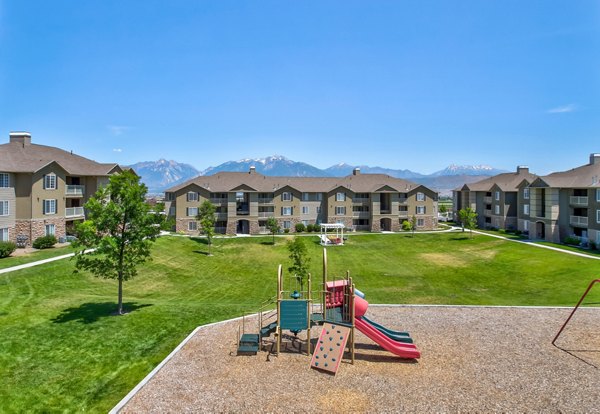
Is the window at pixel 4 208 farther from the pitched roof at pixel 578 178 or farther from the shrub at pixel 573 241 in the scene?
the pitched roof at pixel 578 178

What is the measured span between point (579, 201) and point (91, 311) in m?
58.2

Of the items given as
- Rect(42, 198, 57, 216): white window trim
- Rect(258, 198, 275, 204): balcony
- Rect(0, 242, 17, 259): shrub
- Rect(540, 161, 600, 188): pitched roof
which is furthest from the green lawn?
Rect(540, 161, 600, 188): pitched roof

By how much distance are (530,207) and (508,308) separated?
43.4 metres

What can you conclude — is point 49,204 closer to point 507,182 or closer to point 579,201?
point 579,201

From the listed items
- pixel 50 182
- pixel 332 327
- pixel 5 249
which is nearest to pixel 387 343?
pixel 332 327

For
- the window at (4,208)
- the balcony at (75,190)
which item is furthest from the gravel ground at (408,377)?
the balcony at (75,190)

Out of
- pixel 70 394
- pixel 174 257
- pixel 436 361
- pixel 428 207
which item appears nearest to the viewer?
pixel 70 394

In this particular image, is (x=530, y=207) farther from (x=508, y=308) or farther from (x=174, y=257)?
(x=174, y=257)

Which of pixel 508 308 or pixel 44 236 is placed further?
pixel 44 236

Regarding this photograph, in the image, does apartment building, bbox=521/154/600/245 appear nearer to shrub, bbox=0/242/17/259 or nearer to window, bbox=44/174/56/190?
shrub, bbox=0/242/17/259

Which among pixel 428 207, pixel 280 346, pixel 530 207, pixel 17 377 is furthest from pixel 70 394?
pixel 428 207

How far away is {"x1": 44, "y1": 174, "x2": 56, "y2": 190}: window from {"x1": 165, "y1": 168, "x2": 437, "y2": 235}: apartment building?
22.7m

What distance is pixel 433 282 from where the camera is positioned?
3584cm

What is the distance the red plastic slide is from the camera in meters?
15.1
